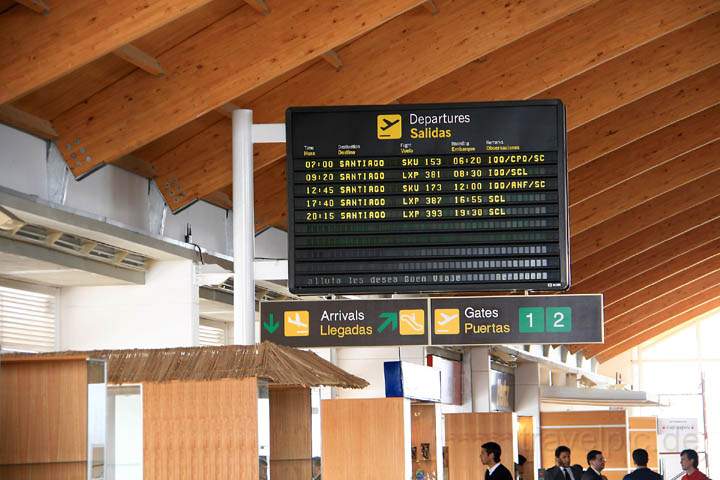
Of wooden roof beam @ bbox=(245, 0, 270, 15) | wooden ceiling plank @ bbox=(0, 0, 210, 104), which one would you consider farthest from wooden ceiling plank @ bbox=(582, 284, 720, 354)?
wooden ceiling plank @ bbox=(0, 0, 210, 104)

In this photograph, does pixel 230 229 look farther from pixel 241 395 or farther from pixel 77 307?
pixel 241 395

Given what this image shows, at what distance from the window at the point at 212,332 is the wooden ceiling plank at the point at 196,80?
4.28 meters

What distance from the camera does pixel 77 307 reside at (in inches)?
368

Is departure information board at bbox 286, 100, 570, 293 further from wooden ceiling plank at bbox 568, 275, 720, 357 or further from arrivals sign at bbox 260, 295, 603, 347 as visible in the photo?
wooden ceiling plank at bbox 568, 275, 720, 357

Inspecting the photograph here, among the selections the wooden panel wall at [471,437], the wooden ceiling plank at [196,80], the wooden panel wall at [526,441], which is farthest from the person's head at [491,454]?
the wooden panel wall at [526,441]

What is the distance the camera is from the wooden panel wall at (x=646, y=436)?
2638cm

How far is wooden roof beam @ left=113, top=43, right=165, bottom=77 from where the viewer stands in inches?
286

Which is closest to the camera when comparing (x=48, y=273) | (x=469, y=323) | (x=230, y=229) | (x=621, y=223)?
(x=469, y=323)

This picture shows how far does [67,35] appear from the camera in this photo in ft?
21.2

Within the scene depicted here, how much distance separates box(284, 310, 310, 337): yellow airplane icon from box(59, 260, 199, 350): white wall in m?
1.46

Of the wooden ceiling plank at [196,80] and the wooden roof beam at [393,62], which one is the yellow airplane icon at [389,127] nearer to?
the wooden ceiling plank at [196,80]

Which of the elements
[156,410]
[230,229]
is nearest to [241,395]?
[156,410]

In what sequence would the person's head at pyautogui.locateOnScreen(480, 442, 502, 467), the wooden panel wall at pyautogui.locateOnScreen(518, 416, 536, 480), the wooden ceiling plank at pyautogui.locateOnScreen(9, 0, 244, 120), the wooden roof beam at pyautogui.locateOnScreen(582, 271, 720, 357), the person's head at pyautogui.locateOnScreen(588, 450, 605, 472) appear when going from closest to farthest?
the wooden ceiling plank at pyautogui.locateOnScreen(9, 0, 244, 120) → the person's head at pyautogui.locateOnScreen(480, 442, 502, 467) → the person's head at pyautogui.locateOnScreen(588, 450, 605, 472) → the wooden panel wall at pyautogui.locateOnScreen(518, 416, 536, 480) → the wooden roof beam at pyautogui.locateOnScreen(582, 271, 720, 357)

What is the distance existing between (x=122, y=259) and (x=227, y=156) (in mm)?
1145
